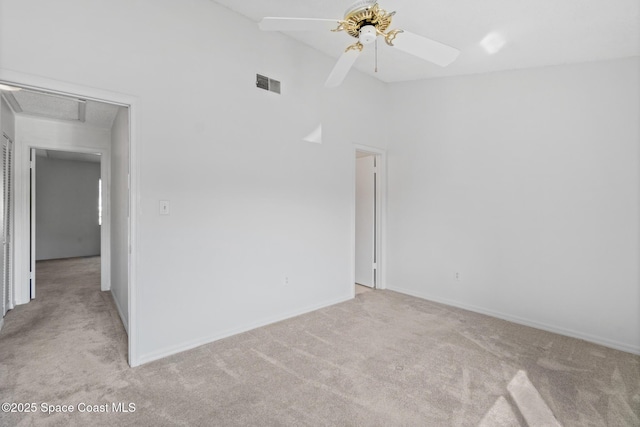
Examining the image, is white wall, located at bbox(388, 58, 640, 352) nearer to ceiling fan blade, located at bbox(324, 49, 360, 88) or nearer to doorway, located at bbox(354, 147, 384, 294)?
doorway, located at bbox(354, 147, 384, 294)

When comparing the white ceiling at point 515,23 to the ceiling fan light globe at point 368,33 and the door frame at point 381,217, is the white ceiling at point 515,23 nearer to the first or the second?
the ceiling fan light globe at point 368,33

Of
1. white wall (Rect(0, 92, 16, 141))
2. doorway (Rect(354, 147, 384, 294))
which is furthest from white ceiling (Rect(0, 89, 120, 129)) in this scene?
doorway (Rect(354, 147, 384, 294))

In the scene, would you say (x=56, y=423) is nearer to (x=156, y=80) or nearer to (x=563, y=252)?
(x=156, y=80)

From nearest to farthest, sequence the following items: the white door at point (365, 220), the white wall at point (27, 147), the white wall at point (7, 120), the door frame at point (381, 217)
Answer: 1. the white wall at point (7, 120)
2. the white wall at point (27, 147)
3. the door frame at point (381, 217)
4. the white door at point (365, 220)

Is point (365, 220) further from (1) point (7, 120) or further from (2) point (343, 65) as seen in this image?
(1) point (7, 120)

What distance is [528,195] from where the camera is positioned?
3.36m

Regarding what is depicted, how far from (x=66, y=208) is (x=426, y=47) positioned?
9.12 meters

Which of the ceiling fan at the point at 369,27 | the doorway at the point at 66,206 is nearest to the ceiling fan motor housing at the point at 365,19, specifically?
the ceiling fan at the point at 369,27

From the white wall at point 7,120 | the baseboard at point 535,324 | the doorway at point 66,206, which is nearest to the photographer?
the baseboard at point 535,324

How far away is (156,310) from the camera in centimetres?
257

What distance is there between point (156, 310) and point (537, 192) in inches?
153

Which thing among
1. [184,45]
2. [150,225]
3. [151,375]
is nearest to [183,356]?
[151,375]

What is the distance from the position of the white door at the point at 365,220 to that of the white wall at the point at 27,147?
12.7 ft

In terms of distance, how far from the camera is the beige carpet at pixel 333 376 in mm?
1900
